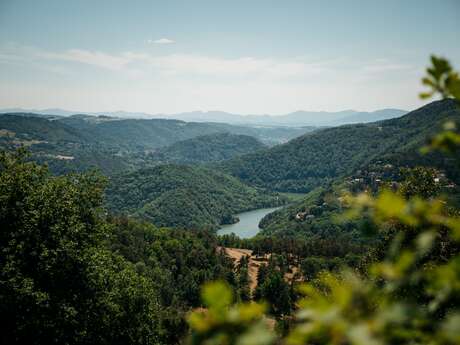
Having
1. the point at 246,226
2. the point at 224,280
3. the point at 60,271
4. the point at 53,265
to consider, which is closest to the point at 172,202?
the point at 246,226

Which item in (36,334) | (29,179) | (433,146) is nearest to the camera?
(433,146)

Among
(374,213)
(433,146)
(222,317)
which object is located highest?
(433,146)

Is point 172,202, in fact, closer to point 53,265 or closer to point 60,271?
point 60,271

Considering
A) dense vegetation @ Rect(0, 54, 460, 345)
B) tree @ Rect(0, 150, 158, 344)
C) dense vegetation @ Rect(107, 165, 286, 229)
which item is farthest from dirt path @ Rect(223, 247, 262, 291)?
dense vegetation @ Rect(107, 165, 286, 229)

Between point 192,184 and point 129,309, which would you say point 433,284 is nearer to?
point 129,309

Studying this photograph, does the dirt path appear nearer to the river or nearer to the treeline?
the treeline

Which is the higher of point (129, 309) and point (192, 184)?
point (129, 309)

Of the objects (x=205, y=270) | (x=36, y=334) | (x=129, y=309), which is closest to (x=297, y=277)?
(x=205, y=270)

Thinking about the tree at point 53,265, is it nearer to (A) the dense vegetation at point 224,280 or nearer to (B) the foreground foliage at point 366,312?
(A) the dense vegetation at point 224,280
